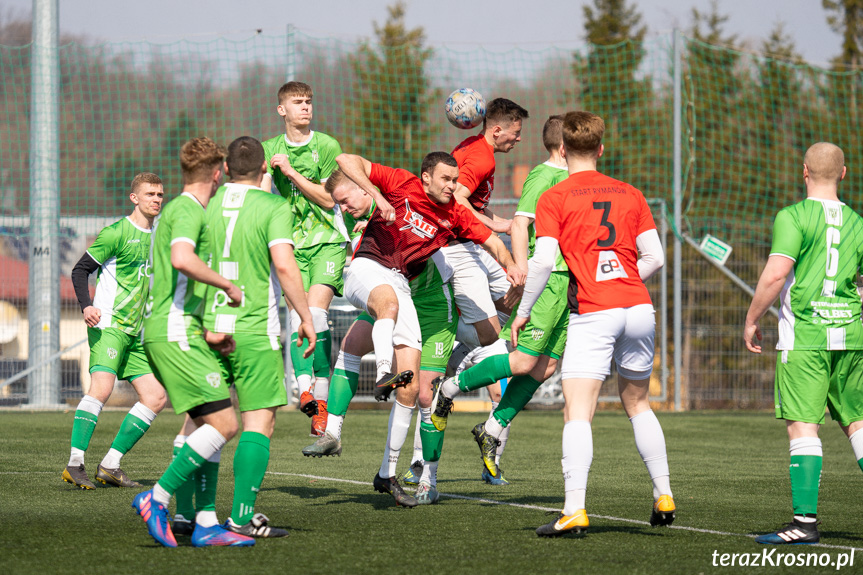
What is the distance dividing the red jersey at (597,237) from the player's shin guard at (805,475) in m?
1.13

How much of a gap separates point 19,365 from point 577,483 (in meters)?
13.1

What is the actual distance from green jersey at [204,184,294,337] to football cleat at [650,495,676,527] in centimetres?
225

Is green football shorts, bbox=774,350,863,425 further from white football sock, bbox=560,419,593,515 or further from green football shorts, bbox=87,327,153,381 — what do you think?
green football shorts, bbox=87,327,153,381

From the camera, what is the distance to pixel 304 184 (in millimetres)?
8297

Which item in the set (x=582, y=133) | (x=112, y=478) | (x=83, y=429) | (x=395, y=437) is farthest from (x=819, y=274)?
(x=83, y=429)

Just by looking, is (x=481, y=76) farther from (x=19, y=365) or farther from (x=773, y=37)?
(x=773, y=37)

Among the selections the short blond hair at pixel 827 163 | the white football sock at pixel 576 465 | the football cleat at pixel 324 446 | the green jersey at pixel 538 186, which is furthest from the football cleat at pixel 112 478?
the short blond hair at pixel 827 163

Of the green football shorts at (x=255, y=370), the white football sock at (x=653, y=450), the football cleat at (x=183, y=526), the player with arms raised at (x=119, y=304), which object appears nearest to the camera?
the green football shorts at (x=255, y=370)

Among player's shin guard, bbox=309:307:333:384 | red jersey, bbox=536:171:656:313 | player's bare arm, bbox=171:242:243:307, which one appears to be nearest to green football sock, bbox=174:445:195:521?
player's bare arm, bbox=171:242:243:307

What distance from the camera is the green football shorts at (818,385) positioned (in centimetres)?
535

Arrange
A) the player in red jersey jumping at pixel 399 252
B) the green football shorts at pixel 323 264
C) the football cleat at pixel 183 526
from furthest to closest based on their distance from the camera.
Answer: the green football shorts at pixel 323 264
the player in red jersey jumping at pixel 399 252
the football cleat at pixel 183 526

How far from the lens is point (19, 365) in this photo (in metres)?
16.2

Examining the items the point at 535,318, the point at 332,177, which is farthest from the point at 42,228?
the point at 535,318

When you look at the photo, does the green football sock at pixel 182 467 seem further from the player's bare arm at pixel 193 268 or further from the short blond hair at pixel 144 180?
the short blond hair at pixel 144 180
